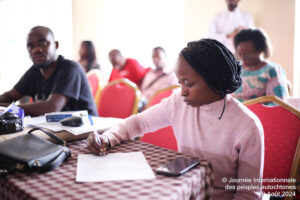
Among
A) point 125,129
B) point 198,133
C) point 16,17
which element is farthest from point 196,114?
point 16,17

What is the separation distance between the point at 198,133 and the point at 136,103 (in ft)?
3.08

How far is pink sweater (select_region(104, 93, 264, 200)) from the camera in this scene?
2.99 ft

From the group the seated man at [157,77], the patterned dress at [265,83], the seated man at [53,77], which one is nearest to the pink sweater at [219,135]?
the seated man at [53,77]

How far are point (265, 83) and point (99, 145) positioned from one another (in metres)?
1.64

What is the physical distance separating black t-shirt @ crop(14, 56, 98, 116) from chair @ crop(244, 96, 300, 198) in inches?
46.2

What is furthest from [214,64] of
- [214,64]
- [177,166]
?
[177,166]

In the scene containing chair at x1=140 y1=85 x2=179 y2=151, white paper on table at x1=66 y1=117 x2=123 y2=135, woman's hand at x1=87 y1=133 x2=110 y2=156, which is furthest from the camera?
chair at x1=140 y1=85 x2=179 y2=151

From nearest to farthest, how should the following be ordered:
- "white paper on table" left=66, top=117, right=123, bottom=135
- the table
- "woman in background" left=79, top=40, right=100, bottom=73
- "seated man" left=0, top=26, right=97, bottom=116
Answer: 1. the table
2. "white paper on table" left=66, top=117, right=123, bottom=135
3. "seated man" left=0, top=26, right=97, bottom=116
4. "woman in background" left=79, top=40, right=100, bottom=73

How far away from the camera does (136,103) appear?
1948mm

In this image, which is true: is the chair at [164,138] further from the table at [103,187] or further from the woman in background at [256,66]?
the woman in background at [256,66]

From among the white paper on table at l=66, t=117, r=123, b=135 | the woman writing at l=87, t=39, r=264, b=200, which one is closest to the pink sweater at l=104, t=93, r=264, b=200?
the woman writing at l=87, t=39, r=264, b=200

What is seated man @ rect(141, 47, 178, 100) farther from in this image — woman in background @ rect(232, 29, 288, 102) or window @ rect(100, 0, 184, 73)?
woman in background @ rect(232, 29, 288, 102)

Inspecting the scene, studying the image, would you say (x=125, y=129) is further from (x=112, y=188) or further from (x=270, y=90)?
(x=270, y=90)

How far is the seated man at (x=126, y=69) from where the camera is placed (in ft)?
14.7
